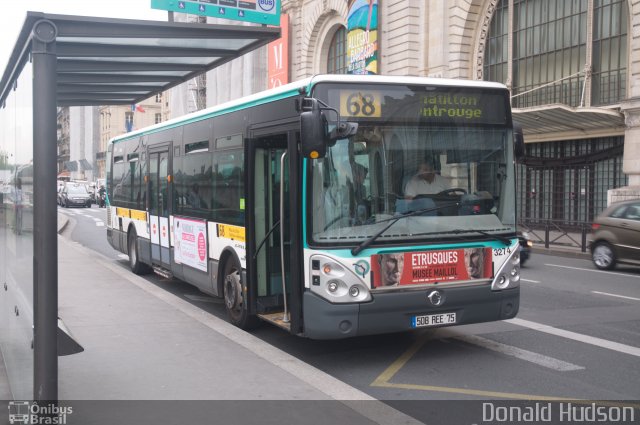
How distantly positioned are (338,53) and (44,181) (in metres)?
40.4

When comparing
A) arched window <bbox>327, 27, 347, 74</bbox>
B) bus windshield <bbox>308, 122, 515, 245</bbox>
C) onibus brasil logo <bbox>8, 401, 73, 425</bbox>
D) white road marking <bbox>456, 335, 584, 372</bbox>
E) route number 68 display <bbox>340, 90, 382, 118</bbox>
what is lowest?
white road marking <bbox>456, 335, 584, 372</bbox>

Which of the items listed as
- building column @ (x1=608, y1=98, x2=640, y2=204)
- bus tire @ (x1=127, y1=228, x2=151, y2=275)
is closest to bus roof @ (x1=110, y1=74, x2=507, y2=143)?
Answer: bus tire @ (x1=127, y1=228, x2=151, y2=275)

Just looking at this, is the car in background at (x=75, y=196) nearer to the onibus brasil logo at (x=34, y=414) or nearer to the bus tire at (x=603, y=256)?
the bus tire at (x=603, y=256)

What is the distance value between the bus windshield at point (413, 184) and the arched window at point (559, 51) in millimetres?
19967

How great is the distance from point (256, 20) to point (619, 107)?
1241 centimetres

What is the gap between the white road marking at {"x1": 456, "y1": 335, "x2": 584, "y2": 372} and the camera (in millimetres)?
7184

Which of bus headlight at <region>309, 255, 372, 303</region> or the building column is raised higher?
the building column

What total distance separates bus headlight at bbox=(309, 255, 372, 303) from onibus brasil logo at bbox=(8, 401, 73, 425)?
8.88 ft

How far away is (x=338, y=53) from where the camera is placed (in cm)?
4319

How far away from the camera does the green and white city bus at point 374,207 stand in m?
6.93

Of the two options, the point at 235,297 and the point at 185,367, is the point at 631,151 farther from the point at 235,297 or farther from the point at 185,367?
the point at 185,367

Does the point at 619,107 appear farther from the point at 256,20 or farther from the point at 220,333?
the point at 220,333

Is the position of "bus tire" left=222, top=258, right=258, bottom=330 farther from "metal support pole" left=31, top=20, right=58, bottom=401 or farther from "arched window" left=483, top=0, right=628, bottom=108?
"arched window" left=483, top=0, right=628, bottom=108

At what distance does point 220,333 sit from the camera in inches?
309
